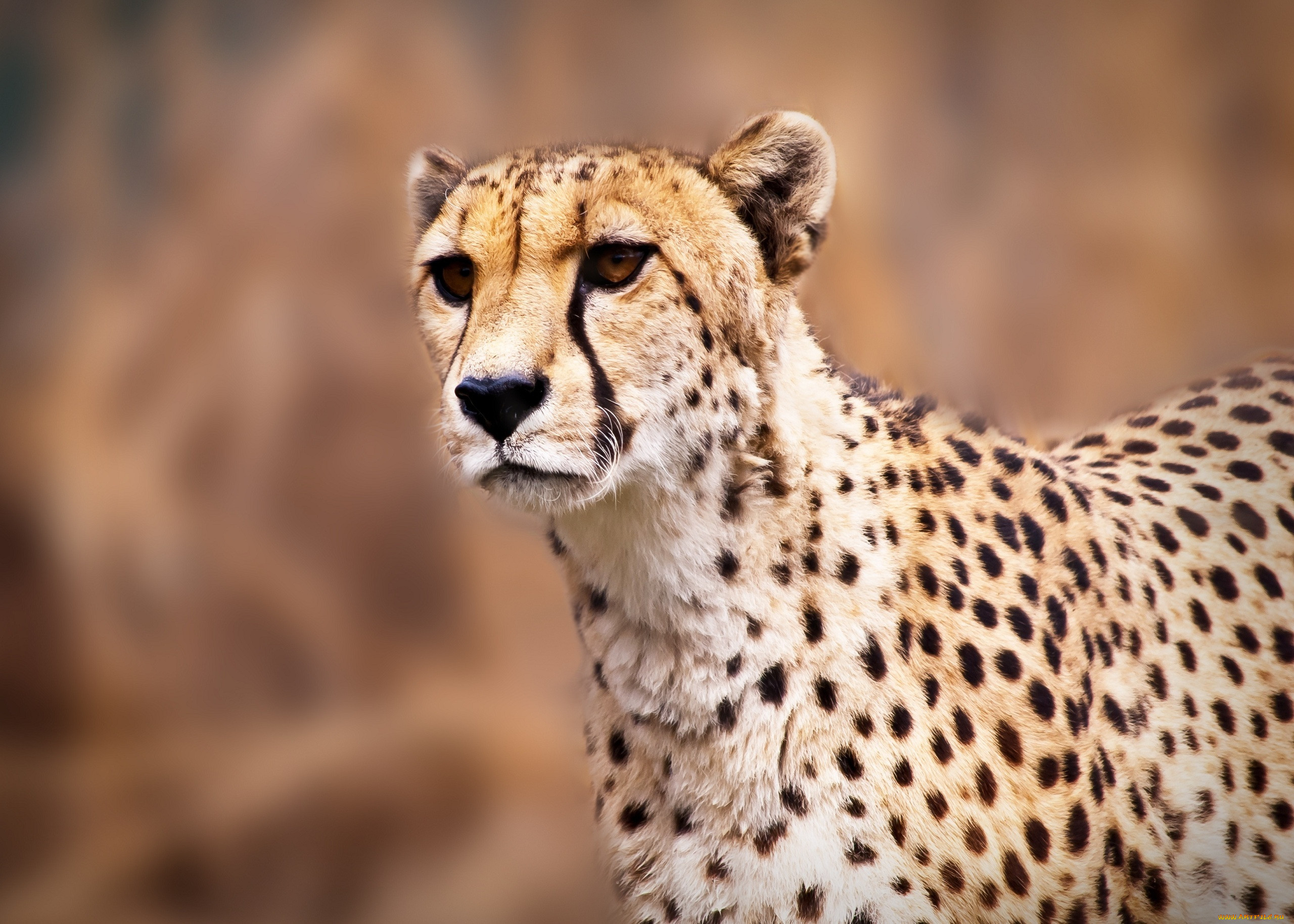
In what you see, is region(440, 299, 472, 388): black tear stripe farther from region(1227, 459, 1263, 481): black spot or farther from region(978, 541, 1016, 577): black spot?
region(1227, 459, 1263, 481): black spot

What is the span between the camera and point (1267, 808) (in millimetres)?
1671

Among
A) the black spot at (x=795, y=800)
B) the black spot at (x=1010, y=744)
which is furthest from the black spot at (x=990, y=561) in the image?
the black spot at (x=795, y=800)

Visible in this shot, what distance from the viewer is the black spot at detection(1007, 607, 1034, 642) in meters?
1.54

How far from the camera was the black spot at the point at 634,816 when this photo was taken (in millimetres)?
1505

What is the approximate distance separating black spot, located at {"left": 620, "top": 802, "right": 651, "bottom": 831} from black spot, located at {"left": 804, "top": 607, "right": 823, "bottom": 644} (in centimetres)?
32

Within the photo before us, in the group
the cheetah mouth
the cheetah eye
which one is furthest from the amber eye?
the cheetah mouth

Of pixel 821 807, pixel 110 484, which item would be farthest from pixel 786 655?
pixel 110 484

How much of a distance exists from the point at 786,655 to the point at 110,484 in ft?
8.03

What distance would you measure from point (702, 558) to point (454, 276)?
19.1 inches

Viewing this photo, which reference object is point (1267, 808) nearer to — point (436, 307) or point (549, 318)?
point (549, 318)

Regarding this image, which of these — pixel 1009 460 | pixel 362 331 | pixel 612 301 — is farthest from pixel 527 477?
pixel 362 331

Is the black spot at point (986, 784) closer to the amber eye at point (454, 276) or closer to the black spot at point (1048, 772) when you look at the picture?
the black spot at point (1048, 772)

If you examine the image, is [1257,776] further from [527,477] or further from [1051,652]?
[527,477]

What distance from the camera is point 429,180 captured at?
1693 millimetres
